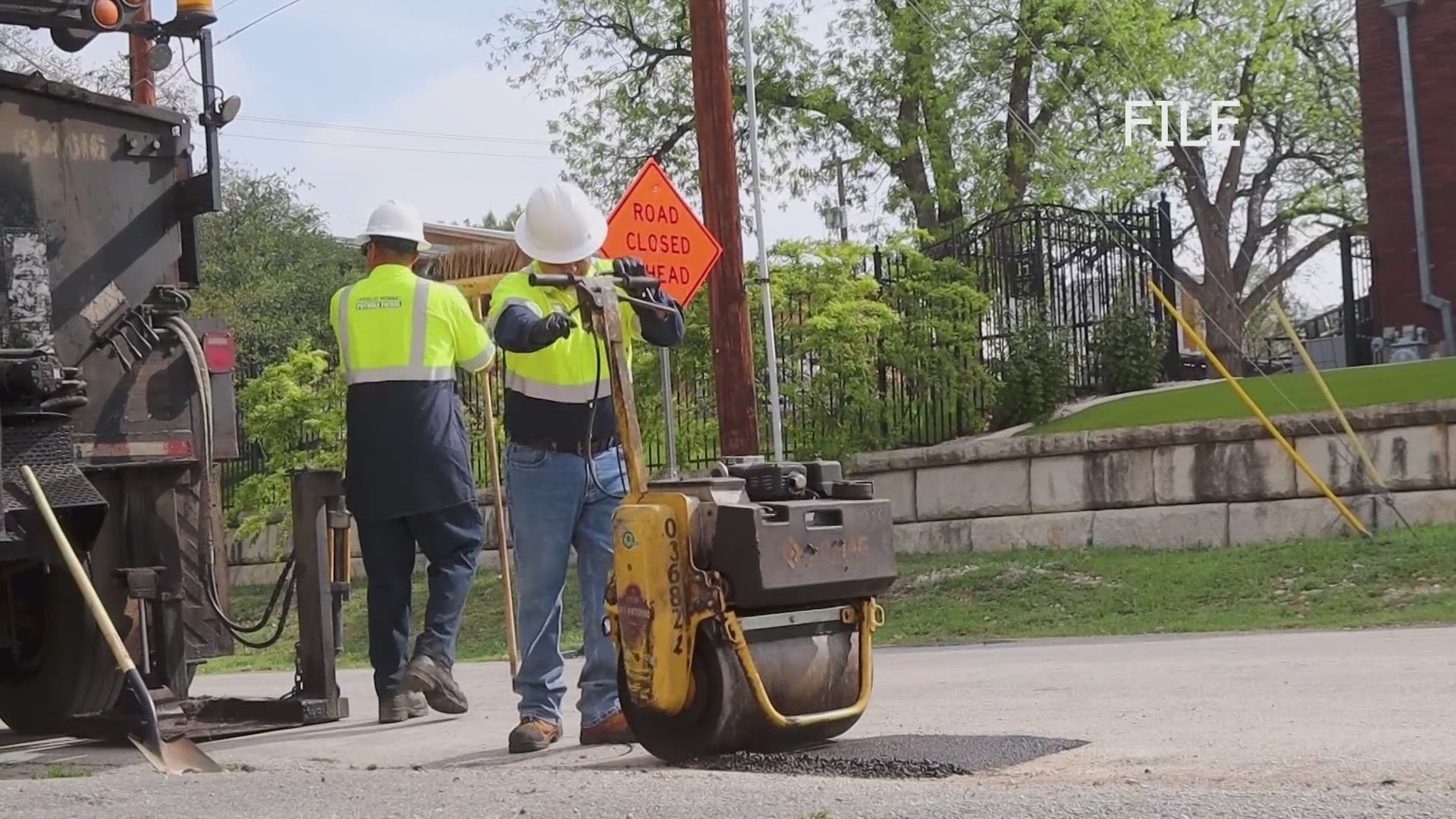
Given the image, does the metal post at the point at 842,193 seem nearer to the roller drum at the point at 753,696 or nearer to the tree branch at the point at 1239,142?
the tree branch at the point at 1239,142

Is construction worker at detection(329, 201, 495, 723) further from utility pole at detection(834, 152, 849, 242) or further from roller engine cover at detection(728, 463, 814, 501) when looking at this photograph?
utility pole at detection(834, 152, 849, 242)

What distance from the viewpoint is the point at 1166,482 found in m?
14.3

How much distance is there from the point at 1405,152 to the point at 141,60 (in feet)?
68.3

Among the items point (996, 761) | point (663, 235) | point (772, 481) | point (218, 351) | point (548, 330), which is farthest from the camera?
point (663, 235)

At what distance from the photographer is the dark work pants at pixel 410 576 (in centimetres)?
709

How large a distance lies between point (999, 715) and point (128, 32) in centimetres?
402

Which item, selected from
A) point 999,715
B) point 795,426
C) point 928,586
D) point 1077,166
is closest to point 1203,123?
point 1077,166

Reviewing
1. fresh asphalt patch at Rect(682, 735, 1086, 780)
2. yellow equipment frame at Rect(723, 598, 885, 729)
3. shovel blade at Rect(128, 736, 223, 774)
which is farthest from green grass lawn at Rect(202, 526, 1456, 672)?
shovel blade at Rect(128, 736, 223, 774)

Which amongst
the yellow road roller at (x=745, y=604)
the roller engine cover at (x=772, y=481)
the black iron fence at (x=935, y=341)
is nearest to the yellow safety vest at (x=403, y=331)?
the yellow road roller at (x=745, y=604)

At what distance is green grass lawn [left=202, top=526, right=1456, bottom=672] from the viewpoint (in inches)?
444

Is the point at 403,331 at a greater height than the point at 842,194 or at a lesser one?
lesser

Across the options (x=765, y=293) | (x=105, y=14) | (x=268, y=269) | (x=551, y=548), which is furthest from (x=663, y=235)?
(x=268, y=269)

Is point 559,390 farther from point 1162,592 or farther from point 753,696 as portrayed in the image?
point 1162,592

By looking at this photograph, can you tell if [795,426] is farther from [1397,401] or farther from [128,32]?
[128,32]
